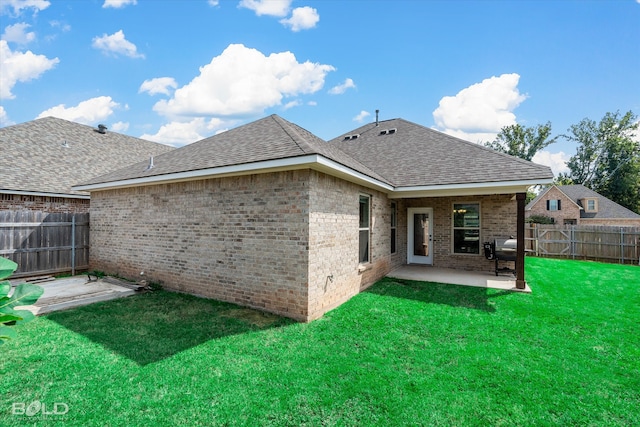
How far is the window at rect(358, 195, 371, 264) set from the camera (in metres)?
7.79

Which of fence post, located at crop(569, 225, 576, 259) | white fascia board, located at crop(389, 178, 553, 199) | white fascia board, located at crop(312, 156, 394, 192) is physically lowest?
fence post, located at crop(569, 225, 576, 259)

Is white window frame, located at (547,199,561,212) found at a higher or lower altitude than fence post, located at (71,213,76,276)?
higher

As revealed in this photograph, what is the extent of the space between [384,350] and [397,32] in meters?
8.89

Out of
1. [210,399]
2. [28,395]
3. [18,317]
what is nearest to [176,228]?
[28,395]

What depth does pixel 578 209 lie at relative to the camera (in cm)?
2892

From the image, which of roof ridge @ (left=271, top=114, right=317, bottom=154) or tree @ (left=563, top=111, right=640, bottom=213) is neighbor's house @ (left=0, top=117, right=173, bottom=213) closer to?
roof ridge @ (left=271, top=114, right=317, bottom=154)

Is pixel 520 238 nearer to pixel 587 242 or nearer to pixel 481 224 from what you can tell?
pixel 481 224

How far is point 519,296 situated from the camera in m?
7.05

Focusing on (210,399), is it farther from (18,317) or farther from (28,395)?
(18,317)

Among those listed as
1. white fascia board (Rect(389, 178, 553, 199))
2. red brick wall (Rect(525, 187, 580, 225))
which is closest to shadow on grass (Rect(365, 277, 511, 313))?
white fascia board (Rect(389, 178, 553, 199))

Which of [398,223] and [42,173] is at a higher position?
[42,173]

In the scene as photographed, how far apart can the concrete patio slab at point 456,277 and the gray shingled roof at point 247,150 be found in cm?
354

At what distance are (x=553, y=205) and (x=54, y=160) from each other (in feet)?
126

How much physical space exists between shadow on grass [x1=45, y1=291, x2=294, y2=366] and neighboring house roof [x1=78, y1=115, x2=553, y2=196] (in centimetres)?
273
